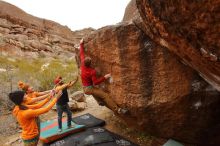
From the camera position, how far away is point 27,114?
536 centimetres

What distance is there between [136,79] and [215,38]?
3.02 m

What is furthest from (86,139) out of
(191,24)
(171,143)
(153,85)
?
(191,24)

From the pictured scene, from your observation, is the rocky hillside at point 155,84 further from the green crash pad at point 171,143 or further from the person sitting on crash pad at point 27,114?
the person sitting on crash pad at point 27,114

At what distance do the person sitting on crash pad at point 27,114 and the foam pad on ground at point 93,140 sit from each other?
1652 mm

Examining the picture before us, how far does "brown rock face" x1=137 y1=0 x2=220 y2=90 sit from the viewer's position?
3.19 meters

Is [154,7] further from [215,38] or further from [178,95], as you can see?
[178,95]

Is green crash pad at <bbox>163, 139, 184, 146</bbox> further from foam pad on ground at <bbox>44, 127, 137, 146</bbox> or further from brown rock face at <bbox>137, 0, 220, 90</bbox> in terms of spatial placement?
brown rock face at <bbox>137, 0, 220, 90</bbox>

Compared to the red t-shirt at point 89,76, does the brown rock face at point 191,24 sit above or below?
above

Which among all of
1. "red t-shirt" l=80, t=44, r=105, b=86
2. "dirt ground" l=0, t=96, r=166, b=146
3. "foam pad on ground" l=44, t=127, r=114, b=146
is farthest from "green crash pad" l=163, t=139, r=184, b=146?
"red t-shirt" l=80, t=44, r=105, b=86

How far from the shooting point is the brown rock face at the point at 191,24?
10.5ft

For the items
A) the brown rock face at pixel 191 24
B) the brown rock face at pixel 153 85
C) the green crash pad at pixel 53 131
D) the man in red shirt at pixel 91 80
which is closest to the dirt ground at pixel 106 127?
the green crash pad at pixel 53 131

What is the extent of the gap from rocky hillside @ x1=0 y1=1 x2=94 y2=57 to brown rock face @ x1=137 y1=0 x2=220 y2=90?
2265 cm

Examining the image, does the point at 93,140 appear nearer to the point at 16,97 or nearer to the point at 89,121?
the point at 89,121

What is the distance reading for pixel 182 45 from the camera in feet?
13.7
